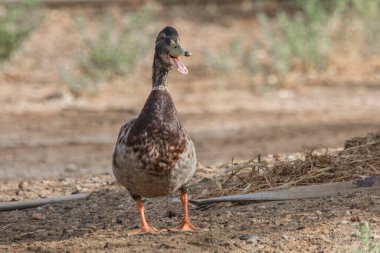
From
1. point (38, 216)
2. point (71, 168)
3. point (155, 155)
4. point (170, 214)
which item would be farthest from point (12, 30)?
point (155, 155)

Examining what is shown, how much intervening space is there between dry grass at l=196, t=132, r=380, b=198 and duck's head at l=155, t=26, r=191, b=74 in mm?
1309

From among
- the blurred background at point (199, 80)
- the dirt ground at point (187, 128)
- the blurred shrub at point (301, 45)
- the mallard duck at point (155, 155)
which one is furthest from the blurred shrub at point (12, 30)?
the mallard duck at point (155, 155)

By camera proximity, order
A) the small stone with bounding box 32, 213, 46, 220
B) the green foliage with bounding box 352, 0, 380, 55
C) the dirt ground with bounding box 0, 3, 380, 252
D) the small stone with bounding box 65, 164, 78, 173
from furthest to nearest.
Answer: the green foliage with bounding box 352, 0, 380, 55 < the small stone with bounding box 65, 164, 78, 173 < the small stone with bounding box 32, 213, 46, 220 < the dirt ground with bounding box 0, 3, 380, 252

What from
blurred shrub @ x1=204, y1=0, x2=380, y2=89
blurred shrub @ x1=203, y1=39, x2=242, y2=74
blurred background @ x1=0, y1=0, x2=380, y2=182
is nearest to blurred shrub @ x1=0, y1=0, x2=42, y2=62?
blurred background @ x1=0, y1=0, x2=380, y2=182

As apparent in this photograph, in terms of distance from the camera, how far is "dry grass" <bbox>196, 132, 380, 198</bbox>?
773cm

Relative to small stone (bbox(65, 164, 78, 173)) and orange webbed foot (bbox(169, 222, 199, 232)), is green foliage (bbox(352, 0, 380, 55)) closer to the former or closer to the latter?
small stone (bbox(65, 164, 78, 173))

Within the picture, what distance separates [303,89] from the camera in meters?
15.5

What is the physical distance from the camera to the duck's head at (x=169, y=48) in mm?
6773

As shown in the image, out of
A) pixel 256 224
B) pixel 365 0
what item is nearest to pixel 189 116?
pixel 365 0

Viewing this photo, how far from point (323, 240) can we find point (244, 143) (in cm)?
566

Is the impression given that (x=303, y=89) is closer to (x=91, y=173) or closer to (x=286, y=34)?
(x=286, y=34)

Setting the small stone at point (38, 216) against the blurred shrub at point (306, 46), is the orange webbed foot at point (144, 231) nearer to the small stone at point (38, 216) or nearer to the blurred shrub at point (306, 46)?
the small stone at point (38, 216)

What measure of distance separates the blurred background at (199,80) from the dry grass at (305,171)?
263 centimetres

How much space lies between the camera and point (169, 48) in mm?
6809
